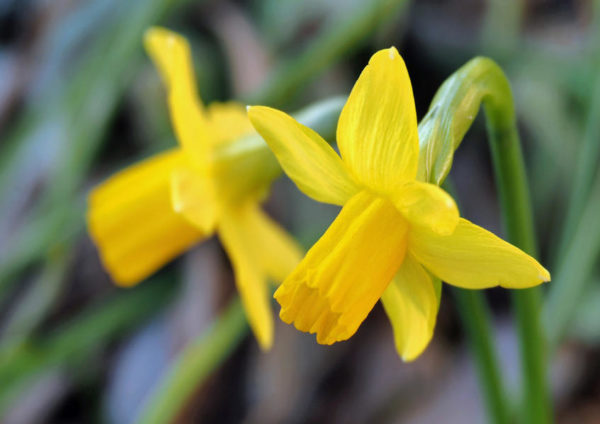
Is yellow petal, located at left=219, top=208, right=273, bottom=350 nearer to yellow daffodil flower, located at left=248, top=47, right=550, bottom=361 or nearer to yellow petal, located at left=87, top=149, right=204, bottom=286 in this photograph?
yellow petal, located at left=87, top=149, right=204, bottom=286

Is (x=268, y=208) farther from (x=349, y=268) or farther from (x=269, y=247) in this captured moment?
(x=349, y=268)

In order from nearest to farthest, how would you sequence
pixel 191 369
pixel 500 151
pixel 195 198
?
1. pixel 500 151
2. pixel 195 198
3. pixel 191 369

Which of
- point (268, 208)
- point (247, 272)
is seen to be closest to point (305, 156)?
point (247, 272)

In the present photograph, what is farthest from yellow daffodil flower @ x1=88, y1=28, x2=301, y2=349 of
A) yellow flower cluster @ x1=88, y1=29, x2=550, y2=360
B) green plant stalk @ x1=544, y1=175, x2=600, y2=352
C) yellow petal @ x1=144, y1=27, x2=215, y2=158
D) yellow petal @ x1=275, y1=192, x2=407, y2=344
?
green plant stalk @ x1=544, y1=175, x2=600, y2=352

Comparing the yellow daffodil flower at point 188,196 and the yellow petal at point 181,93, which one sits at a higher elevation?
the yellow petal at point 181,93

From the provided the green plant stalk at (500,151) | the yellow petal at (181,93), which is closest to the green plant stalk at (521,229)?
the green plant stalk at (500,151)

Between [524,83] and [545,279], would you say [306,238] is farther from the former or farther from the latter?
[545,279]

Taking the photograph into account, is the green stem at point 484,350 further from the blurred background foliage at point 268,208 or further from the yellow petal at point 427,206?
the blurred background foliage at point 268,208
